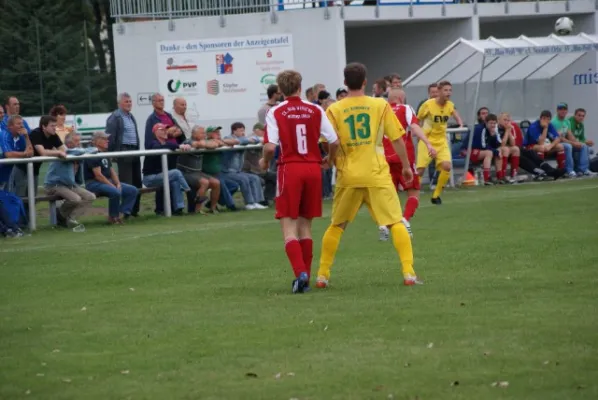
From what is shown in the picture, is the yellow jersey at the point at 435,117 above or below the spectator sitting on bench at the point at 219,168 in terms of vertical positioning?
above

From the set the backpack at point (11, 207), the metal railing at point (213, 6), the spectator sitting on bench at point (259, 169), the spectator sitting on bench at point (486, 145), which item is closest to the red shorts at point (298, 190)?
the backpack at point (11, 207)

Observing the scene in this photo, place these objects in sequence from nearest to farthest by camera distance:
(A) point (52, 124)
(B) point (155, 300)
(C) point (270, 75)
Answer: (B) point (155, 300) → (A) point (52, 124) → (C) point (270, 75)

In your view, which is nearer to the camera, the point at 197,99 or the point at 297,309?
the point at 297,309

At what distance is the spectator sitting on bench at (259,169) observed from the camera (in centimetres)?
2322

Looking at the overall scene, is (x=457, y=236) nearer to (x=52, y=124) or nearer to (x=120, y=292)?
(x=120, y=292)

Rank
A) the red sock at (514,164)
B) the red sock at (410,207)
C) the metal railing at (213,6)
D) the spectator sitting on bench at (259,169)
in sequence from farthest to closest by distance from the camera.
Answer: the metal railing at (213,6), the red sock at (514,164), the spectator sitting on bench at (259,169), the red sock at (410,207)

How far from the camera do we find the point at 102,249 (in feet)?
52.3

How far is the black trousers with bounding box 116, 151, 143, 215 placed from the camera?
21406 mm

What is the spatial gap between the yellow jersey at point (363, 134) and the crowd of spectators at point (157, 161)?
296 inches

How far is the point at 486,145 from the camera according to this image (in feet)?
87.8

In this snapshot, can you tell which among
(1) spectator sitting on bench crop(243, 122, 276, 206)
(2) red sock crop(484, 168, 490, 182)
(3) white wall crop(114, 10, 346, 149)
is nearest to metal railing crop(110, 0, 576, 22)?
(3) white wall crop(114, 10, 346, 149)

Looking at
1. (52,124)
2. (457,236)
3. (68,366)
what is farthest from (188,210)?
(68,366)

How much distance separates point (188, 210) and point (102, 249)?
608cm

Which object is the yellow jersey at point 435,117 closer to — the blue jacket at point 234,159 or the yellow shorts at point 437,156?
the yellow shorts at point 437,156
